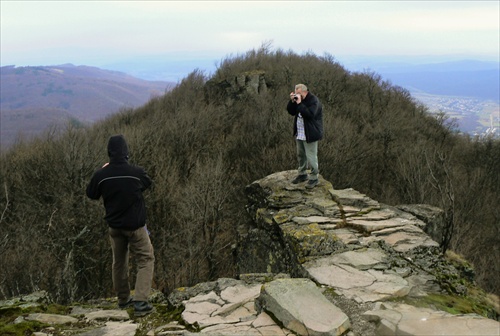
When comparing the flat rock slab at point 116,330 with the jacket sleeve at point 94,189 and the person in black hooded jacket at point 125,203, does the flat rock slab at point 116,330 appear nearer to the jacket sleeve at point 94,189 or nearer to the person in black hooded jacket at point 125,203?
the person in black hooded jacket at point 125,203

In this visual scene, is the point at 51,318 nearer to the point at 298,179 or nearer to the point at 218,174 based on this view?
the point at 298,179

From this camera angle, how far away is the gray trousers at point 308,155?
25.8 feet

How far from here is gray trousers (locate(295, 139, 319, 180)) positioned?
787 cm

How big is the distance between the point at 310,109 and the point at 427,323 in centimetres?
473

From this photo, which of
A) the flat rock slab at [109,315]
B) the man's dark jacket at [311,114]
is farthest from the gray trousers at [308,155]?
the flat rock slab at [109,315]

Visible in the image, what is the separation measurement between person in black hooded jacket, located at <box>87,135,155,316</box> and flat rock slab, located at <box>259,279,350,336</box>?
1.63 meters

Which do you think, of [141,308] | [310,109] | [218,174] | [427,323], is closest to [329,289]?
[427,323]

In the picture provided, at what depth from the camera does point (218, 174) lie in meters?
21.1

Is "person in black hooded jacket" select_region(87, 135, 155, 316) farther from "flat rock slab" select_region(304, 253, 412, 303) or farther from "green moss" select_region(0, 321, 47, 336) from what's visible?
"flat rock slab" select_region(304, 253, 412, 303)

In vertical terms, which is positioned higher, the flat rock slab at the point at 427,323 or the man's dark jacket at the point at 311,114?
the man's dark jacket at the point at 311,114

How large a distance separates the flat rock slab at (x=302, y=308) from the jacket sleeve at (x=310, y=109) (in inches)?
145

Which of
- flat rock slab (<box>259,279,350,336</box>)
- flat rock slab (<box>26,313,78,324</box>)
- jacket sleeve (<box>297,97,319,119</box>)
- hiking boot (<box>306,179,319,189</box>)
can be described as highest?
jacket sleeve (<box>297,97,319,119</box>)

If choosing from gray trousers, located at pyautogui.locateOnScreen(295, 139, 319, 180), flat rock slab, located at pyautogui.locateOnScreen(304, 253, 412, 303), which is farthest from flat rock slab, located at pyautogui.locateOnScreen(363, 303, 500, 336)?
gray trousers, located at pyautogui.locateOnScreen(295, 139, 319, 180)

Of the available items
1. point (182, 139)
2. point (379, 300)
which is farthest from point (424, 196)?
point (379, 300)
